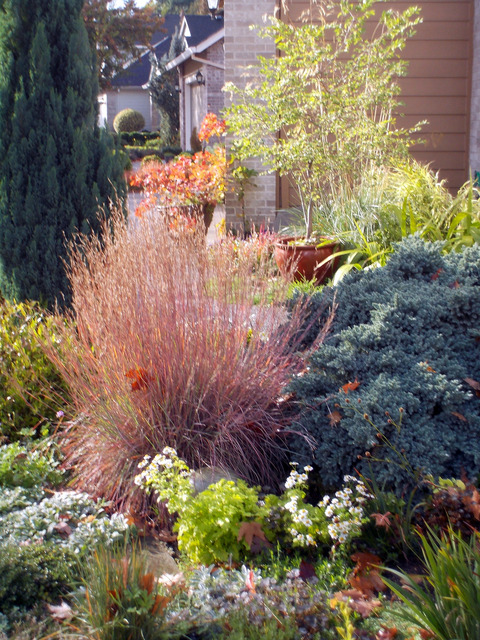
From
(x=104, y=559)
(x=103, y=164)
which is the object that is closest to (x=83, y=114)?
(x=103, y=164)

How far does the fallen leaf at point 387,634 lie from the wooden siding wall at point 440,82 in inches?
315

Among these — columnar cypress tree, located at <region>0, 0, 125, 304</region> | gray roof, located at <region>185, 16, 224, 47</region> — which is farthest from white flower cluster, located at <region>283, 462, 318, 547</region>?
gray roof, located at <region>185, 16, 224, 47</region>

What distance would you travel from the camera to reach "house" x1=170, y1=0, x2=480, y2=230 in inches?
358

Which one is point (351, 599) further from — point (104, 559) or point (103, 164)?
point (103, 164)

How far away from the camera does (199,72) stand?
23234mm

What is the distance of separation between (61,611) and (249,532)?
2.61 ft

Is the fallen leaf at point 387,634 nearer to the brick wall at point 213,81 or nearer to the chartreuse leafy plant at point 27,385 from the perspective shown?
the chartreuse leafy plant at point 27,385

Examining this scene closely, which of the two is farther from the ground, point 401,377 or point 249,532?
point 401,377

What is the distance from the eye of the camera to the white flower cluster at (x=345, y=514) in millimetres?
2604

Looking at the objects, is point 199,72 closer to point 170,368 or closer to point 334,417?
point 170,368

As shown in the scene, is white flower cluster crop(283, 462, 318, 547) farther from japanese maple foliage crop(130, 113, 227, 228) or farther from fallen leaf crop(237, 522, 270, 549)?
japanese maple foliage crop(130, 113, 227, 228)

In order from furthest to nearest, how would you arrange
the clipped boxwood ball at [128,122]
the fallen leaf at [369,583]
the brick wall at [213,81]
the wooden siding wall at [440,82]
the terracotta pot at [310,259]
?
the clipped boxwood ball at [128,122], the brick wall at [213,81], the wooden siding wall at [440,82], the terracotta pot at [310,259], the fallen leaf at [369,583]

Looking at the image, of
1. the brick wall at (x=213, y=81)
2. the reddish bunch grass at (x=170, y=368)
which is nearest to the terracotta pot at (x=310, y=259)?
the reddish bunch grass at (x=170, y=368)

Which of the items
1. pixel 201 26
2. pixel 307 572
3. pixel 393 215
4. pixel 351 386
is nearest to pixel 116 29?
pixel 201 26
